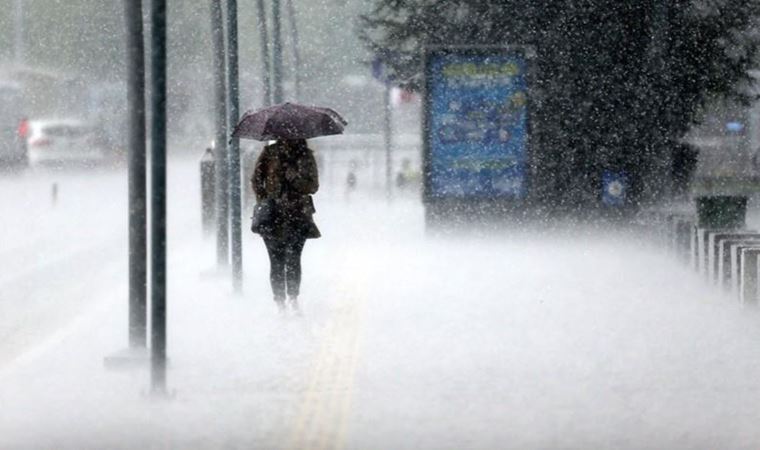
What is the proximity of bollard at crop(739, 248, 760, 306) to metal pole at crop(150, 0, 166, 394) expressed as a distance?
6.55m

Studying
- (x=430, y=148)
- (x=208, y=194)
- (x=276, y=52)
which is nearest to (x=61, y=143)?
(x=276, y=52)

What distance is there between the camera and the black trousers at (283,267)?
14.7 meters

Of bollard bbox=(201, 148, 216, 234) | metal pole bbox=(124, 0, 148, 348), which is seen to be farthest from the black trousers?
bollard bbox=(201, 148, 216, 234)

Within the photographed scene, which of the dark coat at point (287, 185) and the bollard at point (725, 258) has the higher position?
the dark coat at point (287, 185)

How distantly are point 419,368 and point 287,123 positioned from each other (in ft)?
11.0

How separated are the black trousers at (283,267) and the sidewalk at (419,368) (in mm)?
280

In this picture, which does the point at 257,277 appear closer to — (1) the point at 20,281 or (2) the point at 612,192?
(1) the point at 20,281

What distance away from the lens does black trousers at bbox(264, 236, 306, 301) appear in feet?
48.2

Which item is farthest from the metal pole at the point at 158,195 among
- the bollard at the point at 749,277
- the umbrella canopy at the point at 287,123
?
the bollard at the point at 749,277

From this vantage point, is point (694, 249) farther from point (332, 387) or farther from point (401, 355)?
point (332, 387)

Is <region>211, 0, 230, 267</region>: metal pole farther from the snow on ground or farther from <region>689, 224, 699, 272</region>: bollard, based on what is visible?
<region>689, 224, 699, 272</region>: bollard

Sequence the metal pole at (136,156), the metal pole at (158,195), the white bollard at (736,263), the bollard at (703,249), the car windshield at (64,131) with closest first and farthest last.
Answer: the metal pole at (158,195), the metal pole at (136,156), the white bollard at (736,263), the bollard at (703,249), the car windshield at (64,131)

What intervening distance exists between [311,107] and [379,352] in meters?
2.95

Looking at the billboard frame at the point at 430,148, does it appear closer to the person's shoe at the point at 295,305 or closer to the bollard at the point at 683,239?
the bollard at the point at 683,239
